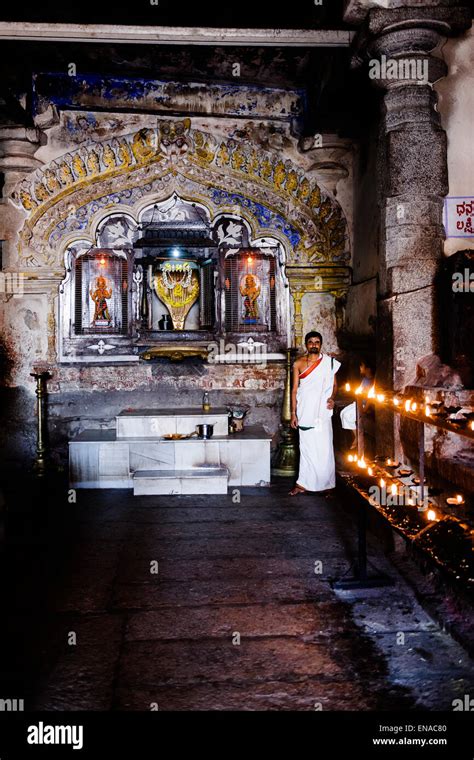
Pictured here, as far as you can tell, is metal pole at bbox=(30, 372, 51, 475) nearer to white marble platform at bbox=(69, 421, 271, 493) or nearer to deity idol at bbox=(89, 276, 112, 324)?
white marble platform at bbox=(69, 421, 271, 493)

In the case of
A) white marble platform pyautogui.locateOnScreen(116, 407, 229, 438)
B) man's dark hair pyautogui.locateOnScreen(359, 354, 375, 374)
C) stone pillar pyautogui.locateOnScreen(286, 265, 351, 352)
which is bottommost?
white marble platform pyautogui.locateOnScreen(116, 407, 229, 438)

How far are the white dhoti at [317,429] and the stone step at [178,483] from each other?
1065 millimetres

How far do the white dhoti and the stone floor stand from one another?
102 cm

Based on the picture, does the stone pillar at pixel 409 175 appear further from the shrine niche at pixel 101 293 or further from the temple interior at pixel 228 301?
the shrine niche at pixel 101 293

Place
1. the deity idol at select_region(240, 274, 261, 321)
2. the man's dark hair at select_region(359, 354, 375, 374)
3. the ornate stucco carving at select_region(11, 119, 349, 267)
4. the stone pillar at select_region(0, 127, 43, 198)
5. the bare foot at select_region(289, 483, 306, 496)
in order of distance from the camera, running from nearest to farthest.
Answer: the bare foot at select_region(289, 483, 306, 496), the man's dark hair at select_region(359, 354, 375, 374), the stone pillar at select_region(0, 127, 43, 198), the ornate stucco carving at select_region(11, 119, 349, 267), the deity idol at select_region(240, 274, 261, 321)

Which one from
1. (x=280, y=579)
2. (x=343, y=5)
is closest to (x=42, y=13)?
(x=343, y=5)

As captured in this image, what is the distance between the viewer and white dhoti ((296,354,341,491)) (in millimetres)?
6734

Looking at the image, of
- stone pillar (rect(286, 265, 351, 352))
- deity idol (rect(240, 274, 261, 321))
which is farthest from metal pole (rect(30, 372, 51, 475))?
stone pillar (rect(286, 265, 351, 352))

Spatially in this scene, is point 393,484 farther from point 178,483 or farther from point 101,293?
point 101,293

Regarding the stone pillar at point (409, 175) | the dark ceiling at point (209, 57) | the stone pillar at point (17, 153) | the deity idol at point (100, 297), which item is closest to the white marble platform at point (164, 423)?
the deity idol at point (100, 297)

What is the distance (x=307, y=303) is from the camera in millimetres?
8422

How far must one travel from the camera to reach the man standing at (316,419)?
6734 mm

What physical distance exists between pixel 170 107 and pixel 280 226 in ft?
7.68

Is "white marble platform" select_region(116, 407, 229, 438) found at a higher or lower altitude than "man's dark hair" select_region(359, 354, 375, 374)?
lower
